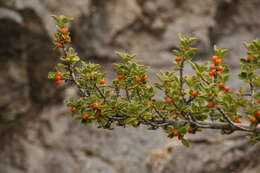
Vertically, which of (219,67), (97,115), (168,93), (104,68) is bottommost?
(97,115)

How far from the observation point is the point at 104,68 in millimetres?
8336

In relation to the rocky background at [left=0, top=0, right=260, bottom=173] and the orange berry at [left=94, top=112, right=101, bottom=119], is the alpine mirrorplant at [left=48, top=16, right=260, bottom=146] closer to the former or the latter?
the orange berry at [left=94, top=112, right=101, bottom=119]

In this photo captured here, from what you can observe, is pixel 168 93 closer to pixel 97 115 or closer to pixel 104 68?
pixel 97 115

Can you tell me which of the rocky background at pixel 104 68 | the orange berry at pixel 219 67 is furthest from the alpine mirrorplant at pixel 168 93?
the rocky background at pixel 104 68

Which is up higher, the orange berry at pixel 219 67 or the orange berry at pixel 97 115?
the orange berry at pixel 219 67

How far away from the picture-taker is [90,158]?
22.1 ft

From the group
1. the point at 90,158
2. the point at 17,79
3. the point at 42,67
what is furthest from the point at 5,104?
the point at 90,158

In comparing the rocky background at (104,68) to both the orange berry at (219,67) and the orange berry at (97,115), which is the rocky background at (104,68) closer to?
the orange berry at (219,67)

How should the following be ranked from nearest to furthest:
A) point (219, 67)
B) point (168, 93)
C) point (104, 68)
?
point (219, 67) → point (168, 93) → point (104, 68)

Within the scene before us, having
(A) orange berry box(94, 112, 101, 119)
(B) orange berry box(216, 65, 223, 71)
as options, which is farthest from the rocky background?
(A) orange berry box(94, 112, 101, 119)

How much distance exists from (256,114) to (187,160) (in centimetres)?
318

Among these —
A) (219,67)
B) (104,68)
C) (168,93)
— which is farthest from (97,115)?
(104,68)

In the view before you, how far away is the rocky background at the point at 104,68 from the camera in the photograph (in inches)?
220

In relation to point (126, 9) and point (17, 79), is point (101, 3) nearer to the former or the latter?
point (126, 9)
